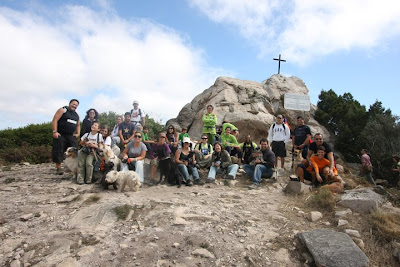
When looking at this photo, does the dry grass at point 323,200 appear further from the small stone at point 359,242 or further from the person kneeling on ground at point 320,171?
the small stone at point 359,242

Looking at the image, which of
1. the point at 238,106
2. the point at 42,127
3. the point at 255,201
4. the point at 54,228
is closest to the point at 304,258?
the point at 255,201

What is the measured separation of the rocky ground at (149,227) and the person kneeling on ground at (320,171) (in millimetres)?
1099

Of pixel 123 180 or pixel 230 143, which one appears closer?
pixel 123 180

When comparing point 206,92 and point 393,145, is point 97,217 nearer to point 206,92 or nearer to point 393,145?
point 206,92

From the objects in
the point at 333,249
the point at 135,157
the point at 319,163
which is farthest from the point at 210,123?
the point at 333,249

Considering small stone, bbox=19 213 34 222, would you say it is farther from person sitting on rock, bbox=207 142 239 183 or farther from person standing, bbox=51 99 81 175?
person sitting on rock, bbox=207 142 239 183

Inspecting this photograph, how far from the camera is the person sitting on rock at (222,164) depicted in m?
7.48

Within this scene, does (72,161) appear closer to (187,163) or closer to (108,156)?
(108,156)

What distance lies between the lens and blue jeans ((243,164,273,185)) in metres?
7.10

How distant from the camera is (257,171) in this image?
7.21 metres

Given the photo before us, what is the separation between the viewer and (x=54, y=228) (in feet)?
13.5

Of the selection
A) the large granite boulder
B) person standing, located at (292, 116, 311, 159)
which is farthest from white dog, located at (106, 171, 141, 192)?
the large granite boulder

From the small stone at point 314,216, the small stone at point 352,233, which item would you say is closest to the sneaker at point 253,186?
the small stone at point 314,216

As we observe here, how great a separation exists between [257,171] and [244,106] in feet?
23.8
